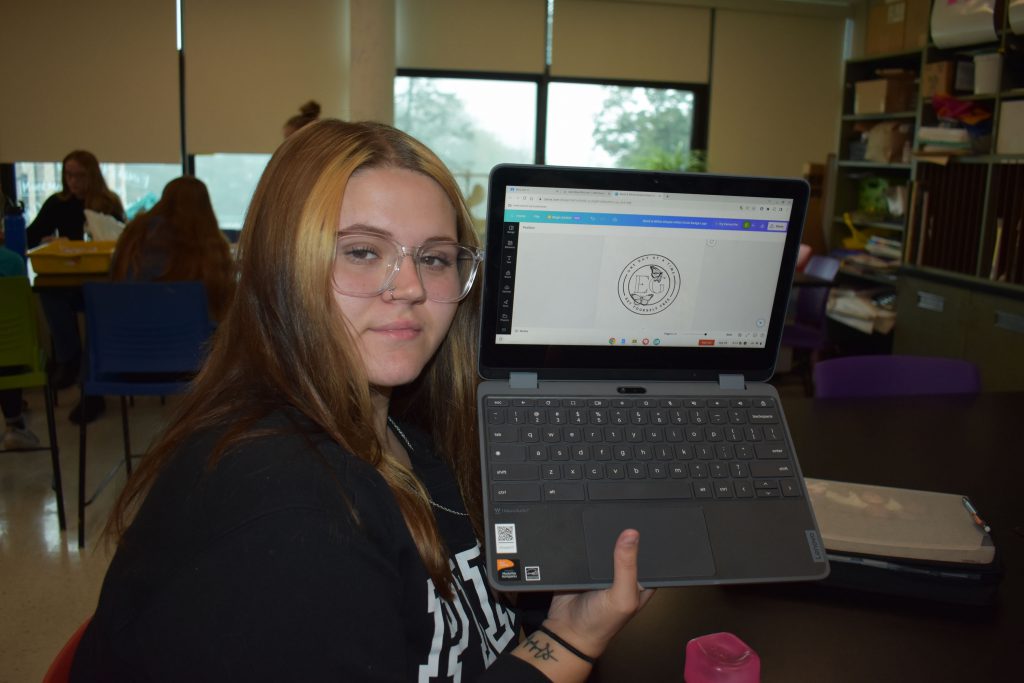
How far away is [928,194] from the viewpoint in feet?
13.9

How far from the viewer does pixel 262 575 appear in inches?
25.7

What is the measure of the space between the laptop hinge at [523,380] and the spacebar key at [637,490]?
0.52 ft

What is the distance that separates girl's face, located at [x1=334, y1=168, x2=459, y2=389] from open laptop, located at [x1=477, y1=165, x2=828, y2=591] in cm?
8

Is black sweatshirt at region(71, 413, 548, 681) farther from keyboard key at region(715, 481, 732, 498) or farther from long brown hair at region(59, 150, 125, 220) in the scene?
long brown hair at region(59, 150, 125, 220)

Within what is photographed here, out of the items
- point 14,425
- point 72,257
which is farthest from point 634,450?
point 14,425

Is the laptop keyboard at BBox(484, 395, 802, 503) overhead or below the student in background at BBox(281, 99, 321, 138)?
below

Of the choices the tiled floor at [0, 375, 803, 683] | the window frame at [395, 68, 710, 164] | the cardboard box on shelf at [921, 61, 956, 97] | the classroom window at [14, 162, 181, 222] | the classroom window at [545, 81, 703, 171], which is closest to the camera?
the tiled floor at [0, 375, 803, 683]

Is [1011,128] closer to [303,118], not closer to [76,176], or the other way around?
[303,118]

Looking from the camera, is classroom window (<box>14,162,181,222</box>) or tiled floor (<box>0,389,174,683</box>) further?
classroom window (<box>14,162,181,222</box>)

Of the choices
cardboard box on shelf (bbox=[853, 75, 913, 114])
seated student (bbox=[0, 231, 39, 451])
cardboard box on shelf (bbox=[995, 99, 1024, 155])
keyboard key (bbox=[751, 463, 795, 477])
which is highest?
cardboard box on shelf (bbox=[853, 75, 913, 114])

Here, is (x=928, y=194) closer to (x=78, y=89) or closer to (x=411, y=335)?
(x=411, y=335)

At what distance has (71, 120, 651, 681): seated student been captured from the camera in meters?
0.66

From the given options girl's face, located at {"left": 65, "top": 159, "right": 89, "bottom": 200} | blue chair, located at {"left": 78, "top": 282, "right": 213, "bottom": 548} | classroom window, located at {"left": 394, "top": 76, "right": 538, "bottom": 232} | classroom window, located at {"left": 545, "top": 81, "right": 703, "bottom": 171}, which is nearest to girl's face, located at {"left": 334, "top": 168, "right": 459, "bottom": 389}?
blue chair, located at {"left": 78, "top": 282, "right": 213, "bottom": 548}

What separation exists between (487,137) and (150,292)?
3894mm
